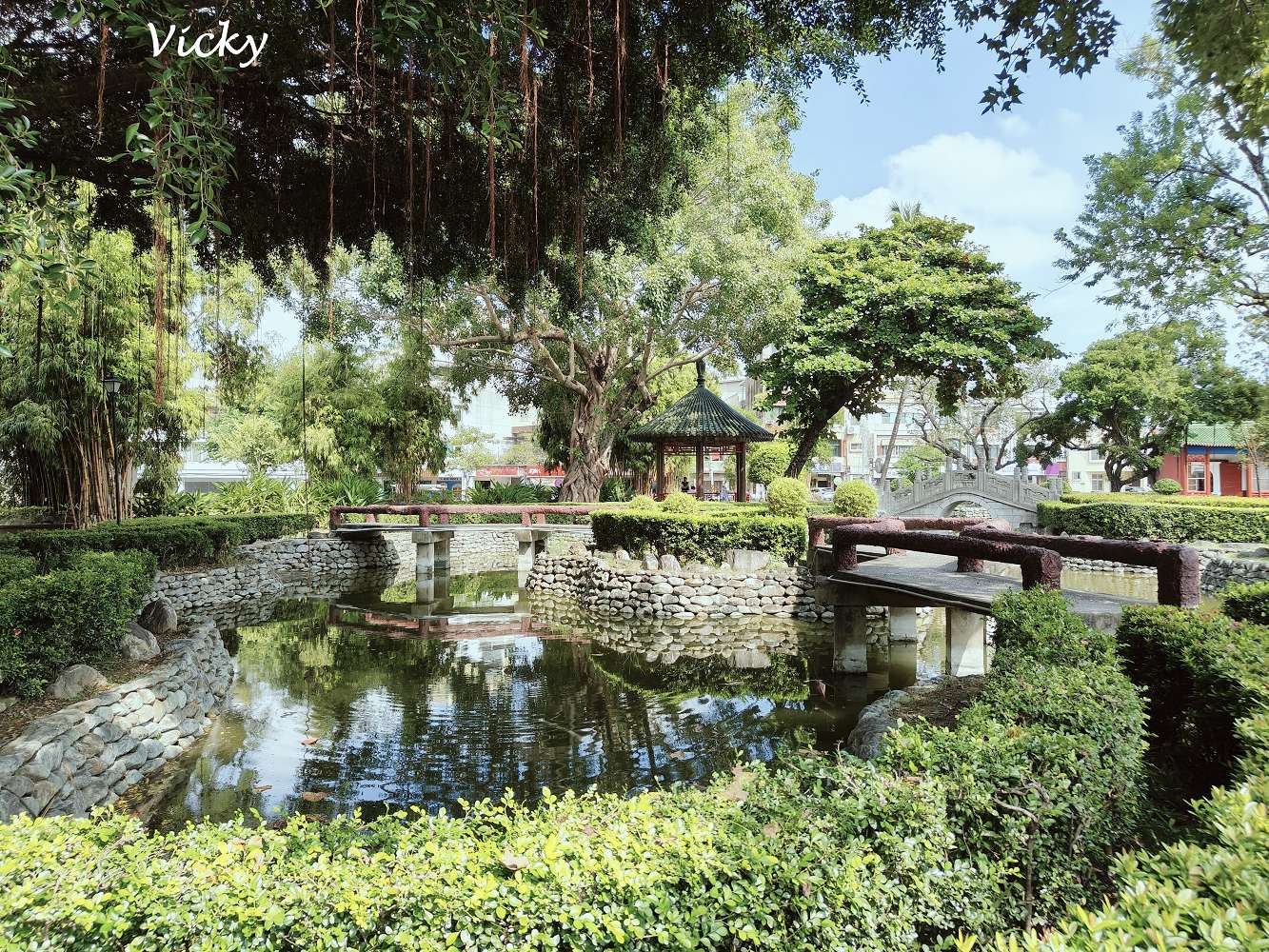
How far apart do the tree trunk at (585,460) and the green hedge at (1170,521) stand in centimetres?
1631

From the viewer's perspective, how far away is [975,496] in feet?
91.7

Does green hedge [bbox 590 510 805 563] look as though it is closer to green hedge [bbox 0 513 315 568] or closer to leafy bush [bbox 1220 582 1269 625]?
leafy bush [bbox 1220 582 1269 625]

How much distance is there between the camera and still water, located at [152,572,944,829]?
19.3 ft

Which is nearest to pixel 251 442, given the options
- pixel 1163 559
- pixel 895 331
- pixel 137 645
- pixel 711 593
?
pixel 711 593

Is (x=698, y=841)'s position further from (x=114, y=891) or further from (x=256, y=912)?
(x=114, y=891)

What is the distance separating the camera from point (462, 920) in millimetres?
2033

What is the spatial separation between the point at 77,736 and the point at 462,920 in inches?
208

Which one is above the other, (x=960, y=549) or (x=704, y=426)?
(x=704, y=426)

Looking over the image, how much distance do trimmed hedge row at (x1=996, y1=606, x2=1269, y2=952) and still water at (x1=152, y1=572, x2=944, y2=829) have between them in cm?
293

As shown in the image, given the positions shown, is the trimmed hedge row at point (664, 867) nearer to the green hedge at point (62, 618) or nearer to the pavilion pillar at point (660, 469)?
the green hedge at point (62, 618)

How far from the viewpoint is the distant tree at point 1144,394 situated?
27953mm

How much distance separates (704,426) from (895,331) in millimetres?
7278

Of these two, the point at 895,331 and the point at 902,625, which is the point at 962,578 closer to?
the point at 902,625

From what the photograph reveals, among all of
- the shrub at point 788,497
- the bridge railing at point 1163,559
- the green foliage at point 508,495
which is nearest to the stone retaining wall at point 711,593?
the shrub at point 788,497
